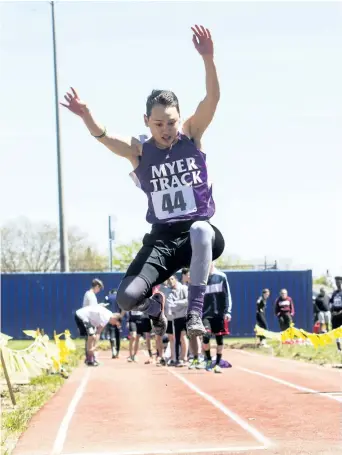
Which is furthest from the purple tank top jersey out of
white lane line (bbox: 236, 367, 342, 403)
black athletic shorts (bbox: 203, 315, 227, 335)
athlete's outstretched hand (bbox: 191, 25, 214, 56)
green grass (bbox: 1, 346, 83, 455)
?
black athletic shorts (bbox: 203, 315, 227, 335)

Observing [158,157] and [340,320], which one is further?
[340,320]

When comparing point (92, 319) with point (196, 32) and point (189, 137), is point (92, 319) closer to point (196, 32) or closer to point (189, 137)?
point (189, 137)

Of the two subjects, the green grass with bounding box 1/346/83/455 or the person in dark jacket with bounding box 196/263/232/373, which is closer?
the green grass with bounding box 1/346/83/455

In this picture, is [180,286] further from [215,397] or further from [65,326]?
[65,326]

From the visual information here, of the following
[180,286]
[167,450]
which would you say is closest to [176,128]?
[167,450]

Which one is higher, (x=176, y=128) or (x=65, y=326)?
(x=176, y=128)

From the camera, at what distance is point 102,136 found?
5.02 metres

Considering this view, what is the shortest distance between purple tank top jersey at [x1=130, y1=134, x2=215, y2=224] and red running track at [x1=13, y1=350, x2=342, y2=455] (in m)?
3.36

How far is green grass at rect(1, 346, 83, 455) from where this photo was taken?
8.90m

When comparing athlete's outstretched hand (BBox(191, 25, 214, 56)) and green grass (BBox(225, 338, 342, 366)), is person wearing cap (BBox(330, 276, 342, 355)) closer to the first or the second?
green grass (BBox(225, 338, 342, 366))

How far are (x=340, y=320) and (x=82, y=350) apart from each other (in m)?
8.27

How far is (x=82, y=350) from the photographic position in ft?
75.7

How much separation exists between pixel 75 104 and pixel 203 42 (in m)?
0.82

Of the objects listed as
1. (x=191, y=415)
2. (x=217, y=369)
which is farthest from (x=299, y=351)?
(x=191, y=415)
